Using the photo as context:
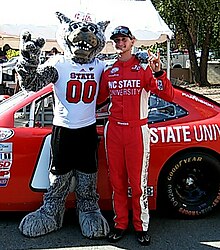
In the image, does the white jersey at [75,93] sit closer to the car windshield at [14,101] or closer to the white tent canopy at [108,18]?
the car windshield at [14,101]

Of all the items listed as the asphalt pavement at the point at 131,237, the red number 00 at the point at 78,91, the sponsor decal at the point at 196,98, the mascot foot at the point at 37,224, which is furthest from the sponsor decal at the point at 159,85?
the mascot foot at the point at 37,224

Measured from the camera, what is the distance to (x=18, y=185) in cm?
438

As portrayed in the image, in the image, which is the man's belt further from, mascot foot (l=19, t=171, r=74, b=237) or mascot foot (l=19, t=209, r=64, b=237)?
mascot foot (l=19, t=209, r=64, b=237)

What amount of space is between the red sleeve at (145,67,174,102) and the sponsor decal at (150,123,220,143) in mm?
575

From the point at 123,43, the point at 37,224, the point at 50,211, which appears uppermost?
the point at 123,43

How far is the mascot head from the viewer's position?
165 inches

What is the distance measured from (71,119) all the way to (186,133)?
1.14 m

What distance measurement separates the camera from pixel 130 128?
4055mm

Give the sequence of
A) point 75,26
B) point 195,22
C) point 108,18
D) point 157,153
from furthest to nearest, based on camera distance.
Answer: point 195,22 → point 108,18 → point 157,153 → point 75,26

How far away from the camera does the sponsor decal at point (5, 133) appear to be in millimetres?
4309

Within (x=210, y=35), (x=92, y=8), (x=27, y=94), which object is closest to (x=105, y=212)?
(x=27, y=94)

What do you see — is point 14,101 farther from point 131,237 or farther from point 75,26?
point 131,237

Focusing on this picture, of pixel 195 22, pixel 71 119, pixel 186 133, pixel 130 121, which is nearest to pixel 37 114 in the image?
pixel 71 119

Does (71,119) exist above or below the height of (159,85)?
below
